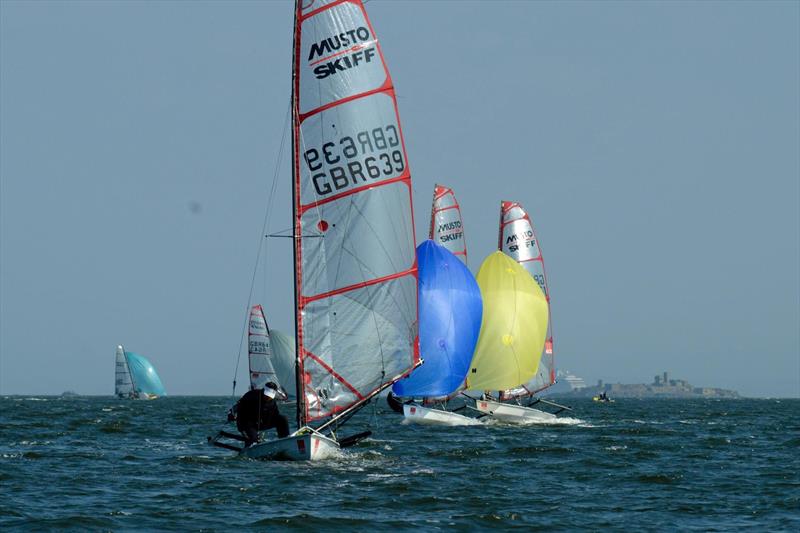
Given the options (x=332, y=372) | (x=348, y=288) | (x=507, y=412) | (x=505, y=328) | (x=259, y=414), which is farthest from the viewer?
(x=507, y=412)

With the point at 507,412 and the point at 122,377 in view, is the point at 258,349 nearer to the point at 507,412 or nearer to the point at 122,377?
the point at 507,412

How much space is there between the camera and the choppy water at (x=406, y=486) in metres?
21.6

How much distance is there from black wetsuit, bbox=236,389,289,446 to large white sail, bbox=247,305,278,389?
194ft

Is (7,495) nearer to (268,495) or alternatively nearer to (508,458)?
(268,495)

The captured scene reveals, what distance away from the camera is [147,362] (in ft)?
532

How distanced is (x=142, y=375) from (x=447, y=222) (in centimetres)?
10712

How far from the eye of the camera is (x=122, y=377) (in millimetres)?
158250

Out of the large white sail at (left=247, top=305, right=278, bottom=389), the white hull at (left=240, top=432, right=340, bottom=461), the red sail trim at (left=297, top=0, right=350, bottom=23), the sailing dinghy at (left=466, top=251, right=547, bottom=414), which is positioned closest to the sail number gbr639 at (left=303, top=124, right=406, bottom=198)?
the red sail trim at (left=297, top=0, right=350, bottom=23)

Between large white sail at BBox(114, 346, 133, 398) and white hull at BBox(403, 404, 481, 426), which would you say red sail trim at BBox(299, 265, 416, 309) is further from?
large white sail at BBox(114, 346, 133, 398)

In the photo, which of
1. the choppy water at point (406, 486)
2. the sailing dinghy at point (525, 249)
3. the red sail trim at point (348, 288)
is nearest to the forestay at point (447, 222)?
the sailing dinghy at point (525, 249)

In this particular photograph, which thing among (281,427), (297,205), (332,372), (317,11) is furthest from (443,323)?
(317,11)

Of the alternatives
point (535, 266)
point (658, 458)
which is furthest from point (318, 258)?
point (535, 266)

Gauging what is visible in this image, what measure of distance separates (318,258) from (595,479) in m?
8.82

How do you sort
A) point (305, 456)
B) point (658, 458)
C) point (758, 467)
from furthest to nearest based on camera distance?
point (658, 458), point (758, 467), point (305, 456)
